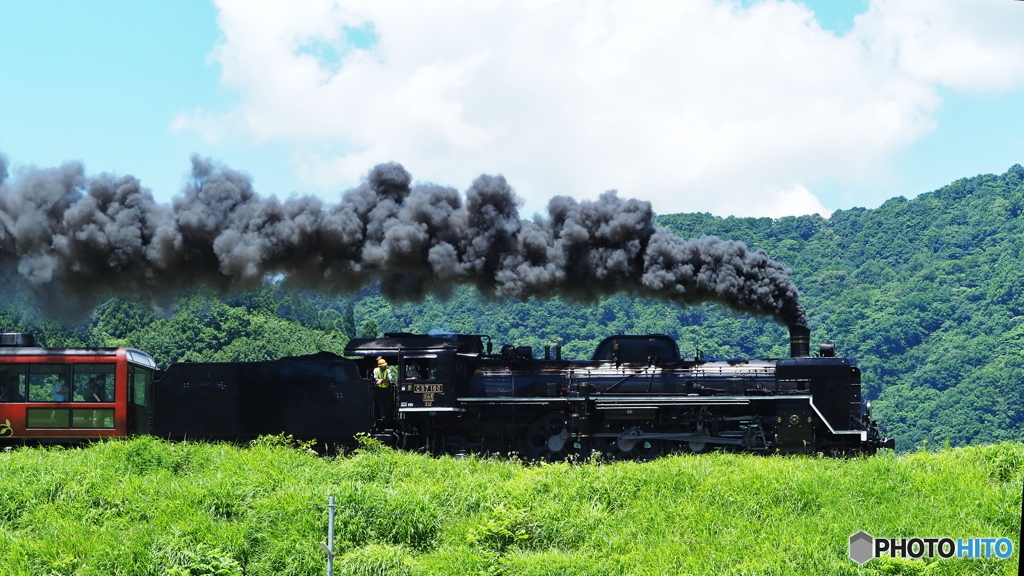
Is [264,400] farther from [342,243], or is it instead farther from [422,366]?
[342,243]

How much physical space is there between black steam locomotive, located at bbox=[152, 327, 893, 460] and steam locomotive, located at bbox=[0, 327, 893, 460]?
0.03 metres

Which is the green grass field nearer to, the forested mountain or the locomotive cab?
the locomotive cab

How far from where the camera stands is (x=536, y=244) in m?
25.2

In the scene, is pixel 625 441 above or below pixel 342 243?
below

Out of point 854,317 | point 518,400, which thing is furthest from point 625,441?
point 854,317

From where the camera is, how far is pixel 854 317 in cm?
7950

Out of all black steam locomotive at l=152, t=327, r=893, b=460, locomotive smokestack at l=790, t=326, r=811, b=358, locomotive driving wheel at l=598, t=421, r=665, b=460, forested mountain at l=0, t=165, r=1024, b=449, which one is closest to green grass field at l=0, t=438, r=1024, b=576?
black steam locomotive at l=152, t=327, r=893, b=460

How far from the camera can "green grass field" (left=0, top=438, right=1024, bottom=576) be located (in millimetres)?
13633

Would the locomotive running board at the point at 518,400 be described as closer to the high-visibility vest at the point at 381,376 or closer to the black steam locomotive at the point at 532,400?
the black steam locomotive at the point at 532,400

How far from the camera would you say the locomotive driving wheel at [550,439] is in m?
21.7

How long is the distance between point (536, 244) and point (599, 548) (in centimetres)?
1183

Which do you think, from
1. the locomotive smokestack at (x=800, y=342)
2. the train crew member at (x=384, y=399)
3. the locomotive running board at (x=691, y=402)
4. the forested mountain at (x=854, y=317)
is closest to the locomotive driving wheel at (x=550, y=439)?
the locomotive running board at (x=691, y=402)

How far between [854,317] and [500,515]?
69.2 meters

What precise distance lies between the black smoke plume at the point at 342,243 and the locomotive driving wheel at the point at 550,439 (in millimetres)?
3777
